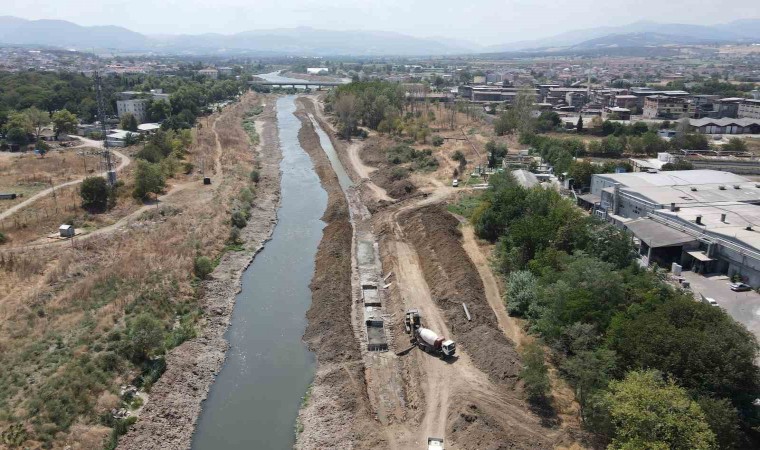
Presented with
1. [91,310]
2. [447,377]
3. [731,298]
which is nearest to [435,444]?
[447,377]

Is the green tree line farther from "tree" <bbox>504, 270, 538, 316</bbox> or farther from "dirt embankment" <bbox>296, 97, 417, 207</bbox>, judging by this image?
"dirt embankment" <bbox>296, 97, 417, 207</bbox>

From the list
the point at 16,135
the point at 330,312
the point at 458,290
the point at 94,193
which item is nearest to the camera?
the point at 330,312

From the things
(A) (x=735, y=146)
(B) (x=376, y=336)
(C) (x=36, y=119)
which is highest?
(C) (x=36, y=119)

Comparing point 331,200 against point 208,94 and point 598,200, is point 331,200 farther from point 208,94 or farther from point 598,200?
point 208,94

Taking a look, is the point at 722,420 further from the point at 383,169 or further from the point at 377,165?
the point at 377,165

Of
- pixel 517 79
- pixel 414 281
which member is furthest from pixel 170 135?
pixel 517 79
